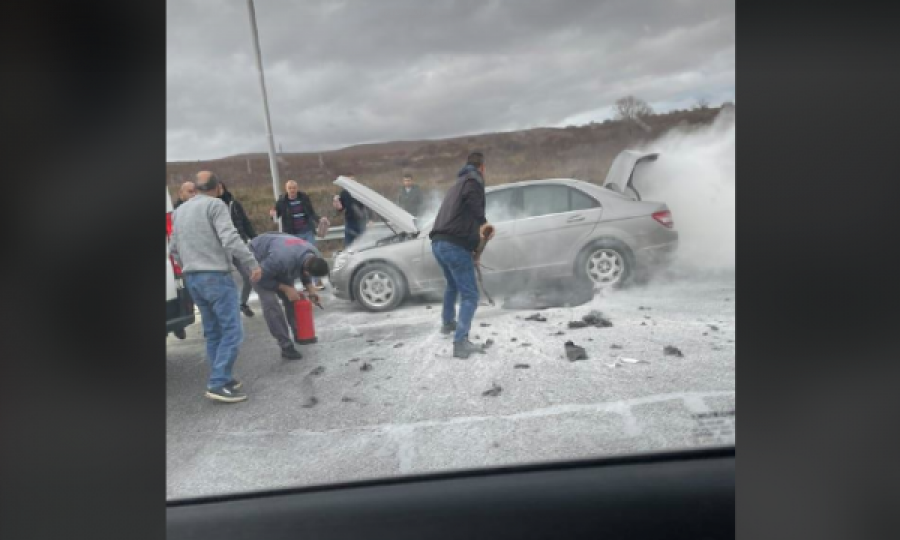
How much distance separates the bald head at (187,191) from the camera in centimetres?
371

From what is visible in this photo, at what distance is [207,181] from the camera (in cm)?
381

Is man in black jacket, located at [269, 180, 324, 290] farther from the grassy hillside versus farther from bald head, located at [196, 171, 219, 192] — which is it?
bald head, located at [196, 171, 219, 192]

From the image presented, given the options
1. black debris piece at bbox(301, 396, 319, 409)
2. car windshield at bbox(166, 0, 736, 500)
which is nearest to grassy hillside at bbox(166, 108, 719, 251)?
car windshield at bbox(166, 0, 736, 500)

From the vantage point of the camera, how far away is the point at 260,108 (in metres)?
3.91

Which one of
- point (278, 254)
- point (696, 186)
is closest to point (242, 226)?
point (278, 254)

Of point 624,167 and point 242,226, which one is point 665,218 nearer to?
point 624,167

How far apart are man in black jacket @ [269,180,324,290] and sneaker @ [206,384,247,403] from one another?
1000mm

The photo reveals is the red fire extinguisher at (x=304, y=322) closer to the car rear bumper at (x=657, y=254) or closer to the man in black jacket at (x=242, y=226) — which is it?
the man in black jacket at (x=242, y=226)

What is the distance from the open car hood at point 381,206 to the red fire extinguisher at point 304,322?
71 centimetres

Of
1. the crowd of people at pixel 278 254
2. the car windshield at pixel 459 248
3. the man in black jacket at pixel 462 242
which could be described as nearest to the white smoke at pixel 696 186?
the car windshield at pixel 459 248

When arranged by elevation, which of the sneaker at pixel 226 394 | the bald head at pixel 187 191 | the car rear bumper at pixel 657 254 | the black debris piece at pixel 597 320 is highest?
the bald head at pixel 187 191
